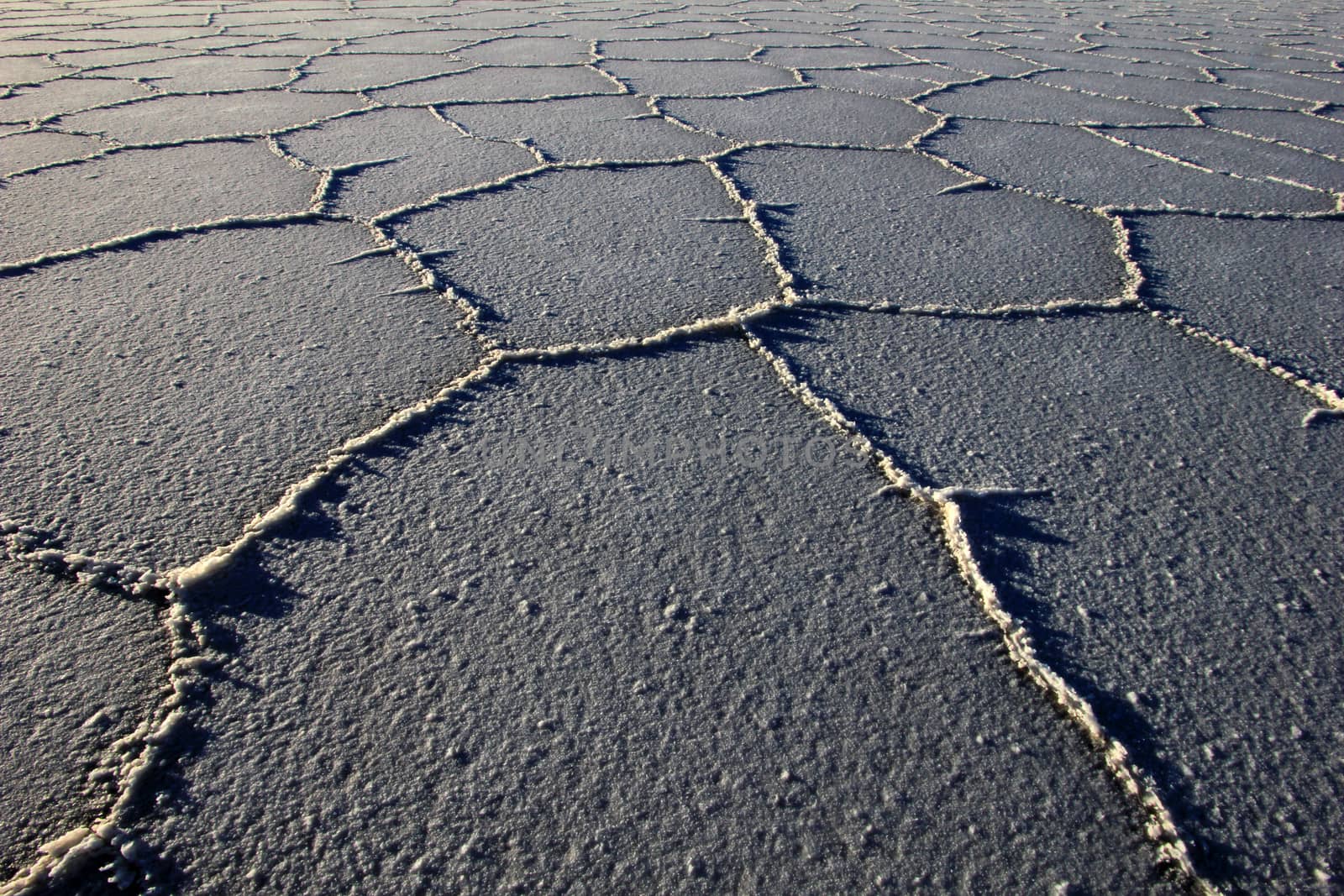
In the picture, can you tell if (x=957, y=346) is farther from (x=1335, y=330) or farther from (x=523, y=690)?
(x=523, y=690)

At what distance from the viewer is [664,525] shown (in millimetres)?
968

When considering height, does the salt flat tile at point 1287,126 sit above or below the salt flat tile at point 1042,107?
below

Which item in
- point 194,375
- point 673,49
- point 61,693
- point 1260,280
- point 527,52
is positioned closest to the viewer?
point 61,693

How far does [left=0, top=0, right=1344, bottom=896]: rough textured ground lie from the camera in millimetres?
675

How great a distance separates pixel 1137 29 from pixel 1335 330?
3810 millimetres

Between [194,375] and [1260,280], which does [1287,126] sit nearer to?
[1260,280]

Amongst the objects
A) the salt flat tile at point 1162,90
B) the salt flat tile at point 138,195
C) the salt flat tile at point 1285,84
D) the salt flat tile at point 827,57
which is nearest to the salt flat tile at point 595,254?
the salt flat tile at point 138,195

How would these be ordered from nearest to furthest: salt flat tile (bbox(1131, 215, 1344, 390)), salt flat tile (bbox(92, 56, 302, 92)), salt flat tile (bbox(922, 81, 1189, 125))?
salt flat tile (bbox(1131, 215, 1344, 390)), salt flat tile (bbox(922, 81, 1189, 125)), salt flat tile (bbox(92, 56, 302, 92))

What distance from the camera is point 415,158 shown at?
2109mm

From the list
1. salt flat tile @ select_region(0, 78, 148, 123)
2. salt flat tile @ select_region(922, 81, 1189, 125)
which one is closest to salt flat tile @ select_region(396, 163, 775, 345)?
salt flat tile @ select_region(922, 81, 1189, 125)

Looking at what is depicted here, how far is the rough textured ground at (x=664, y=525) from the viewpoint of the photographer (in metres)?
0.67

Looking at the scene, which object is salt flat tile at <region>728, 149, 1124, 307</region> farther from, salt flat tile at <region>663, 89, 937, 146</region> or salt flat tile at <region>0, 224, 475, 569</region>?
salt flat tile at <region>0, 224, 475, 569</region>

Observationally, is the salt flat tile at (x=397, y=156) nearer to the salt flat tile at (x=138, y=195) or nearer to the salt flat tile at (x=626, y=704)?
the salt flat tile at (x=138, y=195)

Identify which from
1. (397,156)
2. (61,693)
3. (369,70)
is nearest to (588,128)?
(397,156)
